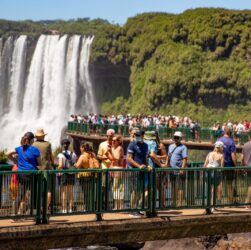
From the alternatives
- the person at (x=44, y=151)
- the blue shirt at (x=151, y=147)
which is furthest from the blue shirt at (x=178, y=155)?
the person at (x=44, y=151)

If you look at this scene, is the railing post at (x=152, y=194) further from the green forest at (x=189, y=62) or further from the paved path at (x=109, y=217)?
the green forest at (x=189, y=62)

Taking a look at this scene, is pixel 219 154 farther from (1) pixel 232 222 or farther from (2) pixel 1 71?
(2) pixel 1 71

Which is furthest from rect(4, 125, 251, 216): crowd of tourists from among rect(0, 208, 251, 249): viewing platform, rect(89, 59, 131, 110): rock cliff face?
rect(89, 59, 131, 110): rock cliff face

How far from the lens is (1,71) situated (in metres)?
93.2

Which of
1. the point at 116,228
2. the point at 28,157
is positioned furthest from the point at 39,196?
the point at 116,228

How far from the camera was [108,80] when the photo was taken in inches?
3324

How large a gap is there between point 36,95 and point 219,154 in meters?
70.8

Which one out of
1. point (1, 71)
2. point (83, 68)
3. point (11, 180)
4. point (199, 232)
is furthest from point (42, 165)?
point (1, 71)

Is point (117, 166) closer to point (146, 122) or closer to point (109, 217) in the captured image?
point (109, 217)

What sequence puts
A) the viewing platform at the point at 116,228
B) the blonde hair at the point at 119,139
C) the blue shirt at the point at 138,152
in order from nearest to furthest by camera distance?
the viewing platform at the point at 116,228, the blue shirt at the point at 138,152, the blonde hair at the point at 119,139

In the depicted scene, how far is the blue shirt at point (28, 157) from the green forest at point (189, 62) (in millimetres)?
54135

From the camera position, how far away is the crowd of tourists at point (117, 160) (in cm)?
1555

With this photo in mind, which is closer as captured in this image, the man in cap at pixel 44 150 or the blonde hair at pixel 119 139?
the man in cap at pixel 44 150

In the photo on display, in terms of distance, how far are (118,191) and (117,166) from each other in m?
1.07
